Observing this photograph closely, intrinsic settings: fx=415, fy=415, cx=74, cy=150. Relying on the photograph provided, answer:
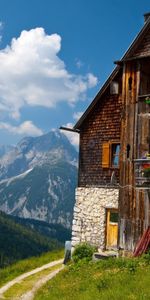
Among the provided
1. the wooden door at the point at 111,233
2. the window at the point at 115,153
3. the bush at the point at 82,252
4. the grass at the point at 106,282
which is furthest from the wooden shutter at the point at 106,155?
the grass at the point at 106,282

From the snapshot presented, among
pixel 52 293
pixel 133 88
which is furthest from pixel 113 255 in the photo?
pixel 133 88

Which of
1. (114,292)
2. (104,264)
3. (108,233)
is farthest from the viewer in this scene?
(108,233)

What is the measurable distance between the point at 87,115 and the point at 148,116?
6.90 metres

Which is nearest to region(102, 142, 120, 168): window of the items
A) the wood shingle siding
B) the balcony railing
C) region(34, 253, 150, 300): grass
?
the wood shingle siding

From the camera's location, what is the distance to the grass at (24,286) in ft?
74.1

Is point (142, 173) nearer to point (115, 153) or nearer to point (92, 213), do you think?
point (115, 153)

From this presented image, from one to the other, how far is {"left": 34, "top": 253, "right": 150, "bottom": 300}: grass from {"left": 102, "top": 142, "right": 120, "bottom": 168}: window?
7.73 m

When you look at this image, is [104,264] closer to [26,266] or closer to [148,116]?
[148,116]

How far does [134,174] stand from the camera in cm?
2311

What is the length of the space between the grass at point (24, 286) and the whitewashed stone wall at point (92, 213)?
286 cm

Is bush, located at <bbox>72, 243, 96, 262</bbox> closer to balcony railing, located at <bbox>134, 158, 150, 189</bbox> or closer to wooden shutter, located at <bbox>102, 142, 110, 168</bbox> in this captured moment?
wooden shutter, located at <bbox>102, 142, 110, 168</bbox>

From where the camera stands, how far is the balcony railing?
70.2 feet

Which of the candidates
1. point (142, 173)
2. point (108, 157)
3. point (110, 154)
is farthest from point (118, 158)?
point (142, 173)

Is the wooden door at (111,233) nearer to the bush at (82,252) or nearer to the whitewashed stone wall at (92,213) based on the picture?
the whitewashed stone wall at (92,213)
